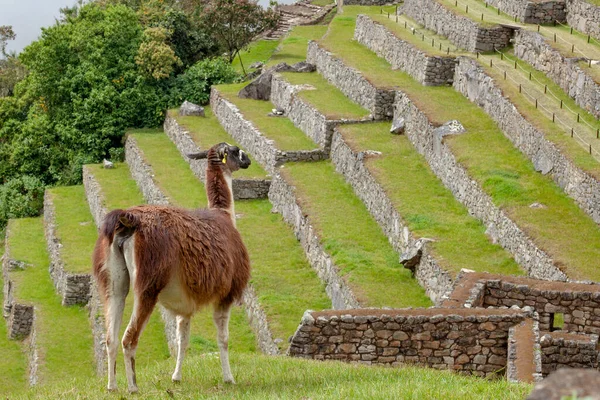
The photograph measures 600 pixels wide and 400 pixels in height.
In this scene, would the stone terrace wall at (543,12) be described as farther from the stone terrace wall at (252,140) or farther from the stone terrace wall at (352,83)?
the stone terrace wall at (252,140)

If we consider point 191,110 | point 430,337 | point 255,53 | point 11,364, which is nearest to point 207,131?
point 191,110

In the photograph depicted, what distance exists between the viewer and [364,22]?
46062 millimetres

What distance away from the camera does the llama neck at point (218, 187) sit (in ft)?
56.3

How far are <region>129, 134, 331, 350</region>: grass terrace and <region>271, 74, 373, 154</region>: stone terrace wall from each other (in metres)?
3.06

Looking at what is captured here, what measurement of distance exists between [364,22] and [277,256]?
56.4 feet

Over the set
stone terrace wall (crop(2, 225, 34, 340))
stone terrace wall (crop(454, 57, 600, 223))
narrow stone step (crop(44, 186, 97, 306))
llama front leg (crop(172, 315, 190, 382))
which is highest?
llama front leg (crop(172, 315, 190, 382))

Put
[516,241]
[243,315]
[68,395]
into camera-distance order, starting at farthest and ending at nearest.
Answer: [243,315], [516,241], [68,395]

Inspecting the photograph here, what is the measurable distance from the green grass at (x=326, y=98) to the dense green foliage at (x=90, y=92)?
17.1 ft

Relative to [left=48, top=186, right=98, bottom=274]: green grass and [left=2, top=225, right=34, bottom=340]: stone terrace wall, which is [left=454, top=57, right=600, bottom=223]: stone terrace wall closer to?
[left=48, top=186, right=98, bottom=274]: green grass

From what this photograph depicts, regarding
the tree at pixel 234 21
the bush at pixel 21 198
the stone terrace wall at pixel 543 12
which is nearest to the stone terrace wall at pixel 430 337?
the stone terrace wall at pixel 543 12

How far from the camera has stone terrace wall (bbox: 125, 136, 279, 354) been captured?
86.6ft

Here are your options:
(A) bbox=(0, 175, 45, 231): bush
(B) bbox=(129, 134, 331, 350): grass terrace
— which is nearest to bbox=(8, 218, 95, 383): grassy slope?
(A) bbox=(0, 175, 45, 231): bush

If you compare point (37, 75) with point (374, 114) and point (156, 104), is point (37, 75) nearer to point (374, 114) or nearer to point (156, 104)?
point (156, 104)

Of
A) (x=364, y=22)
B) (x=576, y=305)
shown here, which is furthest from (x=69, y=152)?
(x=576, y=305)
